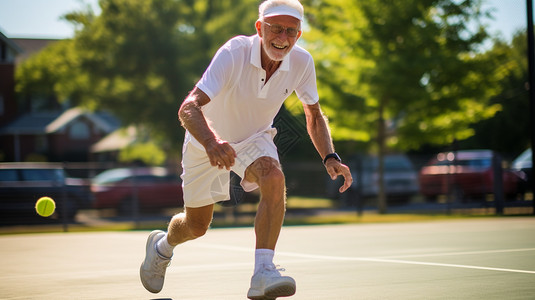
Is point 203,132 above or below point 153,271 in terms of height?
above

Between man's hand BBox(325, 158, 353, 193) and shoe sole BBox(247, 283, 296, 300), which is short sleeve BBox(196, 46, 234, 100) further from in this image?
shoe sole BBox(247, 283, 296, 300)

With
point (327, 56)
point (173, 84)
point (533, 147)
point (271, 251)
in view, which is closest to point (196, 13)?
point (173, 84)

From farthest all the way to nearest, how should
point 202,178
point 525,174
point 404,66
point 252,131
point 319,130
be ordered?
point 525,174 → point 404,66 → point 319,130 → point 202,178 → point 252,131

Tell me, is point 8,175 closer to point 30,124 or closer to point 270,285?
point 270,285

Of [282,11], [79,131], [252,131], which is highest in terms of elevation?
[79,131]

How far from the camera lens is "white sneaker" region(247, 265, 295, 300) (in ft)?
13.9

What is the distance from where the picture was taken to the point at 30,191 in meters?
17.6

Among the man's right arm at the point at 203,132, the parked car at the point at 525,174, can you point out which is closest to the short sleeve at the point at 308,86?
the man's right arm at the point at 203,132

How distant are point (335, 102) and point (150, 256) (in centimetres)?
1599

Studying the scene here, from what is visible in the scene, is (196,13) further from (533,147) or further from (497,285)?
(497,285)

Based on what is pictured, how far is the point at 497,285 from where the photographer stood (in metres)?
5.31

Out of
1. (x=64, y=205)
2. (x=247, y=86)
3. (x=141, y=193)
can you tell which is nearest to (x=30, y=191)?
(x=64, y=205)

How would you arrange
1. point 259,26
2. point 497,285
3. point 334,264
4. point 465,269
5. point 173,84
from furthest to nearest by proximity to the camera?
1. point 173,84
2. point 334,264
3. point 465,269
4. point 497,285
5. point 259,26

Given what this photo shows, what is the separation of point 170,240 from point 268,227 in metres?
1.22
